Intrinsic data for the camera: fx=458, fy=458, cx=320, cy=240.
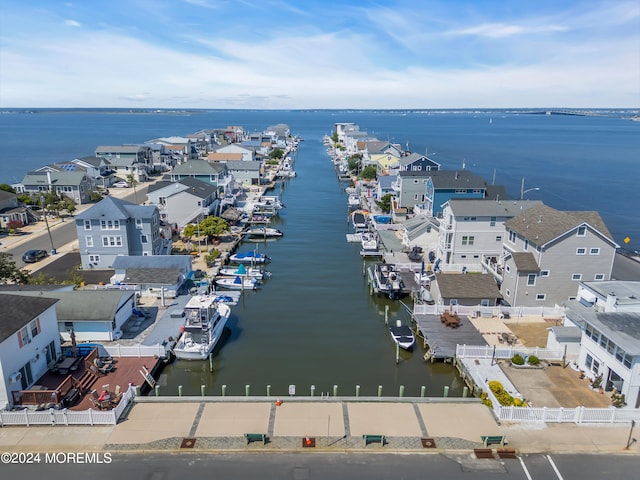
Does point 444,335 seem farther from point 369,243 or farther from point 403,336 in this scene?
point 369,243

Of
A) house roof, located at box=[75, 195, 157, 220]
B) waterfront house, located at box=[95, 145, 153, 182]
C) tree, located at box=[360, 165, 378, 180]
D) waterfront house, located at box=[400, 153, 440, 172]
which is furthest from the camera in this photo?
tree, located at box=[360, 165, 378, 180]

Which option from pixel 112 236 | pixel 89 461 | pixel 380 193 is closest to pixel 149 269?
pixel 112 236

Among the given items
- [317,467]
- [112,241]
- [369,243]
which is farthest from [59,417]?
[369,243]

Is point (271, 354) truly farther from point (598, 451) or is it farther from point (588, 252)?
point (588, 252)

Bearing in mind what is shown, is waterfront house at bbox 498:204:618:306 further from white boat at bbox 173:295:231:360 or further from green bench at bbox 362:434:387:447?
white boat at bbox 173:295:231:360

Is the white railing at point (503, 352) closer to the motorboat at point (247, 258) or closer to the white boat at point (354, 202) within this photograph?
the motorboat at point (247, 258)

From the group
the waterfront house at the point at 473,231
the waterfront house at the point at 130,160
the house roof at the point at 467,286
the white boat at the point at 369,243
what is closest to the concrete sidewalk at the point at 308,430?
the house roof at the point at 467,286

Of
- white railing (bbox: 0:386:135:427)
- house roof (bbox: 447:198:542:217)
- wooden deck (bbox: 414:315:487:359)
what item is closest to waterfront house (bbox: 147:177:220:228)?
house roof (bbox: 447:198:542:217)
